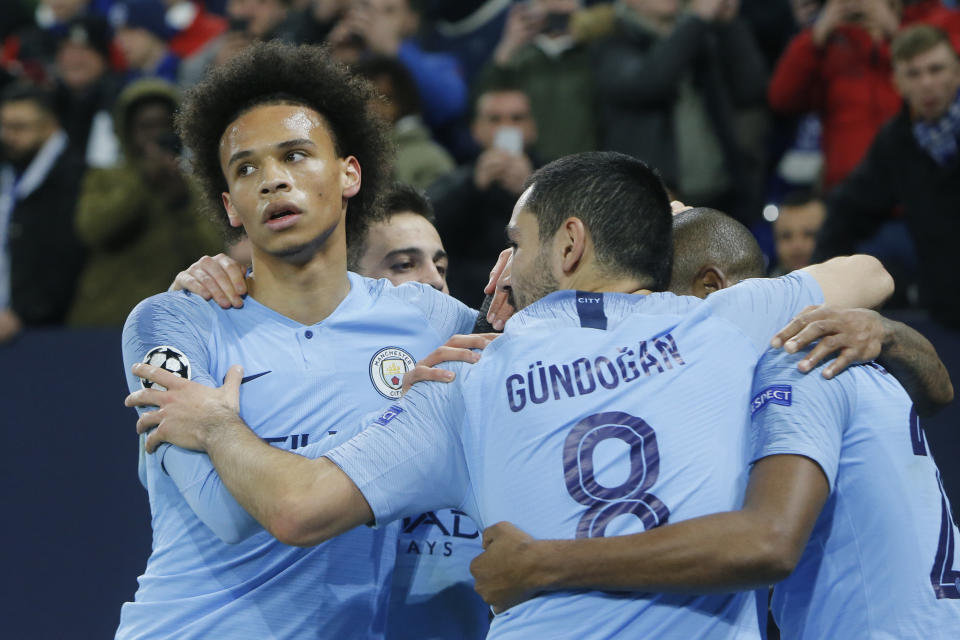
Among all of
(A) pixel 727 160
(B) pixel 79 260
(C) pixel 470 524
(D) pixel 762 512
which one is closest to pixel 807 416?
(D) pixel 762 512

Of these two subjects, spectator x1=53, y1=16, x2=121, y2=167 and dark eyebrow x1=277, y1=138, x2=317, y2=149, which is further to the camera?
spectator x1=53, y1=16, x2=121, y2=167

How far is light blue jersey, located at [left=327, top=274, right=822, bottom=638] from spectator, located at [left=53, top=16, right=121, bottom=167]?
600 cm

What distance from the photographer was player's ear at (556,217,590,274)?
293 centimetres

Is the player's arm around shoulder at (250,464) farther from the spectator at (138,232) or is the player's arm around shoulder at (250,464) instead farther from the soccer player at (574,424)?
the spectator at (138,232)

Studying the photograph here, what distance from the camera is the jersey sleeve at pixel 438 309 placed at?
3715mm

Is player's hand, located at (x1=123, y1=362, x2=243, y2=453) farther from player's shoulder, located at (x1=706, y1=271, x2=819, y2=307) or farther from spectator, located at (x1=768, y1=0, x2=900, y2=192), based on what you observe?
spectator, located at (x1=768, y1=0, x2=900, y2=192)

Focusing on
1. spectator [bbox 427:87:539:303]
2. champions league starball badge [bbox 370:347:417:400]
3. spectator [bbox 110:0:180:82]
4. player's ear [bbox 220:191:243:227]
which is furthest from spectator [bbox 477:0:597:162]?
champions league starball badge [bbox 370:347:417:400]

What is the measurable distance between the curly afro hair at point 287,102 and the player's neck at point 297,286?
398 mm

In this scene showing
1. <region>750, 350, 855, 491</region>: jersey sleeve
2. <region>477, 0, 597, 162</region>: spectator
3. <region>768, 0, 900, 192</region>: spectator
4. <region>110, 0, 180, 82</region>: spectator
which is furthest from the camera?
<region>110, 0, 180, 82</region>: spectator

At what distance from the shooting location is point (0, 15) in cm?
1074

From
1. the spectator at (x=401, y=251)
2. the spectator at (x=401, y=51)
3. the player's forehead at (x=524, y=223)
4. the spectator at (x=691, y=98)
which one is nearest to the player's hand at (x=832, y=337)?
the player's forehead at (x=524, y=223)

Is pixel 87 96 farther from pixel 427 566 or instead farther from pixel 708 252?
pixel 708 252

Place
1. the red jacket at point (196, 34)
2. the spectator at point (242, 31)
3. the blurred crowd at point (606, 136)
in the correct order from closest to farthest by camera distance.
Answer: the blurred crowd at point (606, 136), the spectator at point (242, 31), the red jacket at point (196, 34)

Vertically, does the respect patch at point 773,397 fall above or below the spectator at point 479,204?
below
